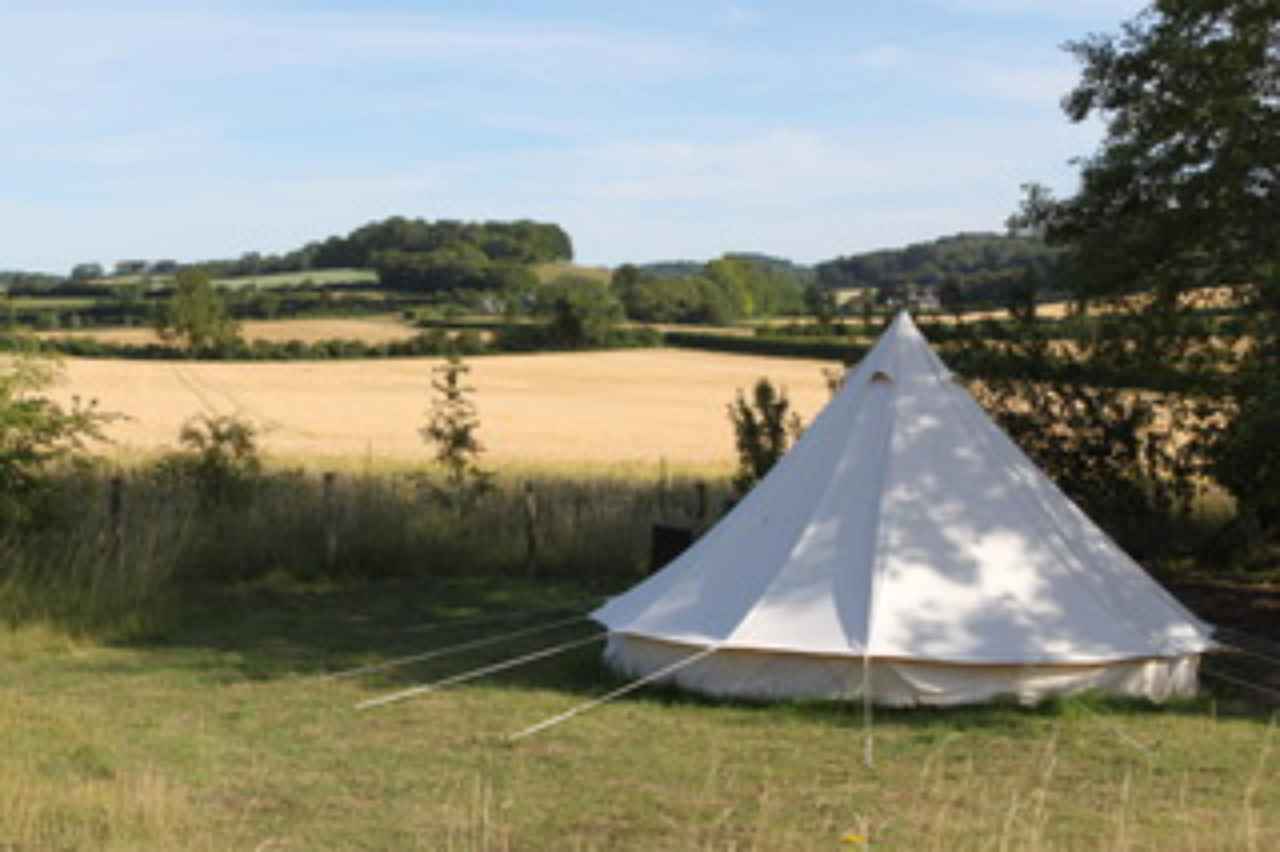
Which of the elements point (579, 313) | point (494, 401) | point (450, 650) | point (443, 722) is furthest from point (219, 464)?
point (579, 313)

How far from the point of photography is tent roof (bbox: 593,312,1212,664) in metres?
10.1

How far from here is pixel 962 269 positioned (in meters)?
29.1

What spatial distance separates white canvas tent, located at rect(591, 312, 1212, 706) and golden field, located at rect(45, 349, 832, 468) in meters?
16.0

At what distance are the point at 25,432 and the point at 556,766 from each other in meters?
7.65

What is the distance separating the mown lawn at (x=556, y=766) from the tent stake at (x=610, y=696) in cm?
9

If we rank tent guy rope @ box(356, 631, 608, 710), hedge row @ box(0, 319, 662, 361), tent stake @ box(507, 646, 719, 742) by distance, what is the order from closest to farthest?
tent stake @ box(507, 646, 719, 742) → tent guy rope @ box(356, 631, 608, 710) → hedge row @ box(0, 319, 662, 361)

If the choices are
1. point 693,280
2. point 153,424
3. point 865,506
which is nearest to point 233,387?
point 153,424

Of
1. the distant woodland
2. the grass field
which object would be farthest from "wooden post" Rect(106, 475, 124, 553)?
the grass field

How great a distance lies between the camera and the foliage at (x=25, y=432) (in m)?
14.1

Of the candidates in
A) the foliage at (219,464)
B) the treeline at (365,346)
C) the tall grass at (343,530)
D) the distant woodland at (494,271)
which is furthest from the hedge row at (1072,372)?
the treeline at (365,346)

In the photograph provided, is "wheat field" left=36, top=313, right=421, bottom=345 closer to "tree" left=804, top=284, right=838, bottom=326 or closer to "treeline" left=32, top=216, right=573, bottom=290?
"treeline" left=32, top=216, right=573, bottom=290

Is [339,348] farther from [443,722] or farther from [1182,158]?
[443,722]

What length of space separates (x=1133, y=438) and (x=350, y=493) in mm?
7954

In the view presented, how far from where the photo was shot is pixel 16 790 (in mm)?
7188
